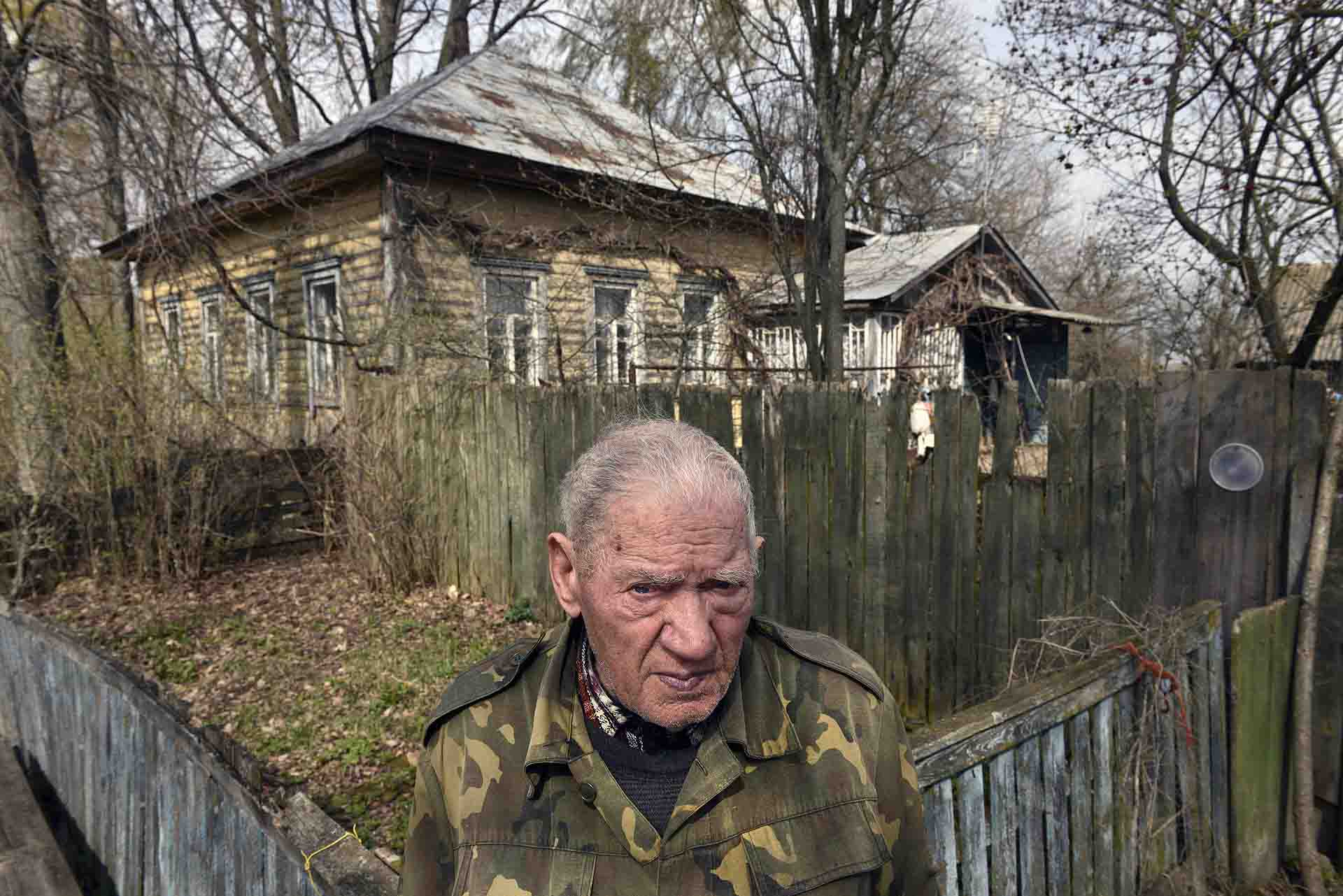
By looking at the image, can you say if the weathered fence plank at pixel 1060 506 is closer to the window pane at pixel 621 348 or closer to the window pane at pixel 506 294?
the window pane at pixel 621 348

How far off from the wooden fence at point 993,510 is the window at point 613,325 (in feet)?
17.7

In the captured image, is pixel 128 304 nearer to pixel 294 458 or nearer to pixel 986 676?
pixel 294 458

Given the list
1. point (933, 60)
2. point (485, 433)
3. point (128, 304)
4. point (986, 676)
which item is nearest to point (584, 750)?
point (986, 676)

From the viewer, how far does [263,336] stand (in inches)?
516

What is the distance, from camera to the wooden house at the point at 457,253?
9.50 meters

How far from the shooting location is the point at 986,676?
432cm

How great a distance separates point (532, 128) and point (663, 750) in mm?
11700

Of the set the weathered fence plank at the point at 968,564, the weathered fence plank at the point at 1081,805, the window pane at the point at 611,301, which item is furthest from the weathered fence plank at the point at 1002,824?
the window pane at the point at 611,301

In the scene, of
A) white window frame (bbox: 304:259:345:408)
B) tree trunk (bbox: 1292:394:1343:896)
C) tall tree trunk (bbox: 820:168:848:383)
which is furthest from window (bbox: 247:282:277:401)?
tree trunk (bbox: 1292:394:1343:896)

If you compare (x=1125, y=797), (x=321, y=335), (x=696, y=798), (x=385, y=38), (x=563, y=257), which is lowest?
(x=1125, y=797)

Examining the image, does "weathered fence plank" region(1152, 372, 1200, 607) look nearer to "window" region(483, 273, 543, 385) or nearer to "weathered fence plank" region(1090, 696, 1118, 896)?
"weathered fence plank" region(1090, 696, 1118, 896)

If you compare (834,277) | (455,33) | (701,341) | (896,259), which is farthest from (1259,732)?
(455,33)

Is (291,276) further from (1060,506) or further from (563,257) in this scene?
(1060,506)

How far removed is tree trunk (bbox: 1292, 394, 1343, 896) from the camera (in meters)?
3.10
